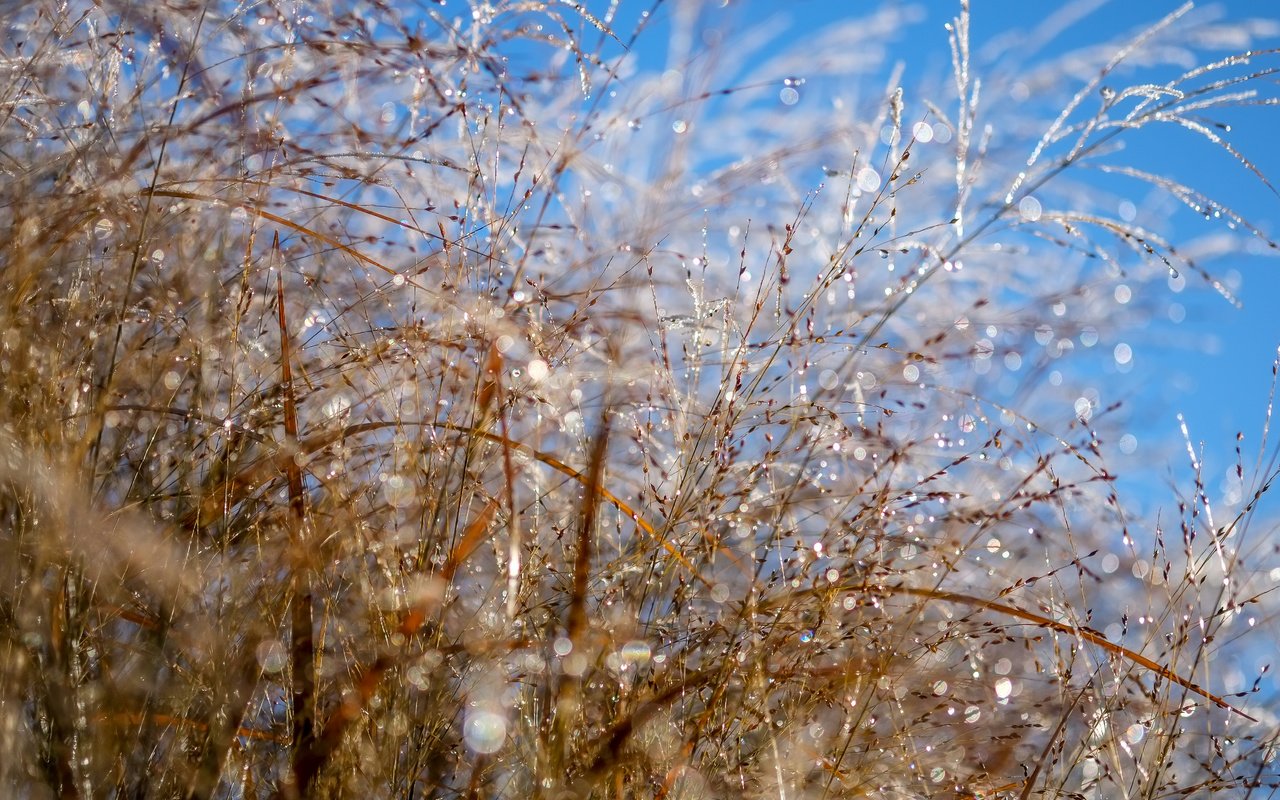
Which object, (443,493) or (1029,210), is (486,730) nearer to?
(443,493)

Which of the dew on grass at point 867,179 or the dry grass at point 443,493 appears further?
the dew on grass at point 867,179

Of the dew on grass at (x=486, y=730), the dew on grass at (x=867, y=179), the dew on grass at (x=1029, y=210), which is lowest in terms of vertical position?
the dew on grass at (x=486, y=730)

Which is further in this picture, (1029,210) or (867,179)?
(867,179)

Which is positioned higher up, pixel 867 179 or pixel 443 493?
pixel 867 179

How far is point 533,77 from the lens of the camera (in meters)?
2.03

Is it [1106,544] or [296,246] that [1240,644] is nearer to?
[1106,544]

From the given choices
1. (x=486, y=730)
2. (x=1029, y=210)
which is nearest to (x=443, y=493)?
(x=486, y=730)

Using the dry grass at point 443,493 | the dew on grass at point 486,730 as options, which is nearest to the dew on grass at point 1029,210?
the dry grass at point 443,493

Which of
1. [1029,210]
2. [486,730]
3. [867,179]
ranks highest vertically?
[867,179]

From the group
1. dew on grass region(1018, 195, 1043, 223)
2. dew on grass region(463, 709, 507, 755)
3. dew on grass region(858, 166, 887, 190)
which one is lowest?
dew on grass region(463, 709, 507, 755)

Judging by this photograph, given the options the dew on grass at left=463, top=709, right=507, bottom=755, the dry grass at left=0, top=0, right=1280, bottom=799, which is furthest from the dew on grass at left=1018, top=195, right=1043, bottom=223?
the dew on grass at left=463, top=709, right=507, bottom=755

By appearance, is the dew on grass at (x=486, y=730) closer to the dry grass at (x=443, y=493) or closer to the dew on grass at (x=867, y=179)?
the dry grass at (x=443, y=493)

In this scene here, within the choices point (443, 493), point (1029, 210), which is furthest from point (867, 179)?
point (443, 493)

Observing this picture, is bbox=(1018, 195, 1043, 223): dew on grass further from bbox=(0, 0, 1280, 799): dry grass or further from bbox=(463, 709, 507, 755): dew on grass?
bbox=(463, 709, 507, 755): dew on grass
